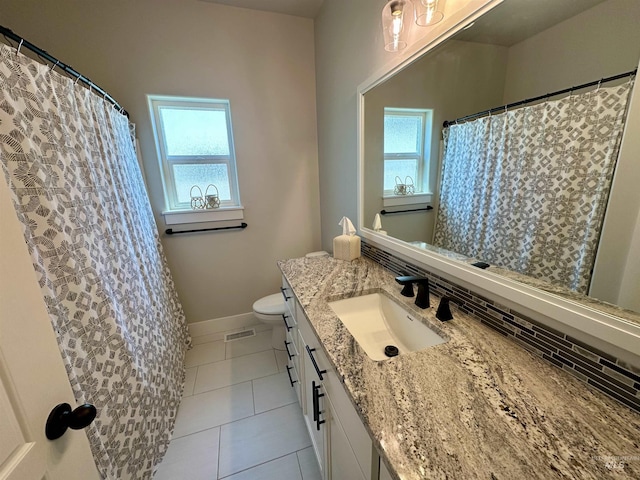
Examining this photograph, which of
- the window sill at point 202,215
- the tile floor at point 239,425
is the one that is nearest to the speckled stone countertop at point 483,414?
the tile floor at point 239,425

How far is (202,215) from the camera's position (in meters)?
2.18

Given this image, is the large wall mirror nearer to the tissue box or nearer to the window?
the tissue box

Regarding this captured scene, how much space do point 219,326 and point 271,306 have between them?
759 mm

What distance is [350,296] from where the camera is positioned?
4.00 ft

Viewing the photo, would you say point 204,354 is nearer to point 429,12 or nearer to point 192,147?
point 192,147

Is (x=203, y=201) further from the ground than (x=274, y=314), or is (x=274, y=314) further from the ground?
(x=203, y=201)

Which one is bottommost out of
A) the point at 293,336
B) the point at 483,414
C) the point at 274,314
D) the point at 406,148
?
the point at 274,314

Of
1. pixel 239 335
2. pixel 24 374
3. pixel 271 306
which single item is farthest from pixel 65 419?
pixel 239 335

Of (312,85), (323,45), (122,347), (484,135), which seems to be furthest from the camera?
(312,85)

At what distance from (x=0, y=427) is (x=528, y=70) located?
1.42m

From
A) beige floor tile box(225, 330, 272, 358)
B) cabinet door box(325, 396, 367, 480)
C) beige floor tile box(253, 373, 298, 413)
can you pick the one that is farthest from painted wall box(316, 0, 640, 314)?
beige floor tile box(253, 373, 298, 413)

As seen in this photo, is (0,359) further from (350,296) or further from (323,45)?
(323,45)

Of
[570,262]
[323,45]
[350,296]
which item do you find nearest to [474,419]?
[570,262]

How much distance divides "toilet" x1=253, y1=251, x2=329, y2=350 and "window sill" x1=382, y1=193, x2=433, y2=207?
0.74m
